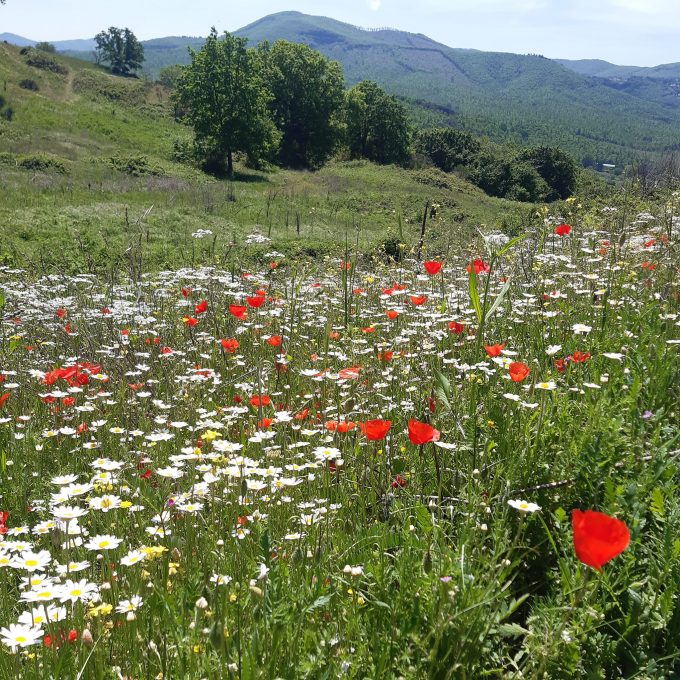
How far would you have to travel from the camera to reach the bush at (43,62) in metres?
61.4

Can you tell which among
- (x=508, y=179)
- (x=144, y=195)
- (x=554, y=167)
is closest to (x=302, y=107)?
(x=508, y=179)

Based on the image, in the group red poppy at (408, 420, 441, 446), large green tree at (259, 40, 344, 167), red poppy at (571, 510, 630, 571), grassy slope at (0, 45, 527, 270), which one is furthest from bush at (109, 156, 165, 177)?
red poppy at (571, 510, 630, 571)

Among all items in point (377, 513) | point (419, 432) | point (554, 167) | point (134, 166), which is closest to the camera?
point (419, 432)

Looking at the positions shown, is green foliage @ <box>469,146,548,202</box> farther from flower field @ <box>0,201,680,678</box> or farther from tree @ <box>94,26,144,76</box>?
tree @ <box>94,26,144,76</box>

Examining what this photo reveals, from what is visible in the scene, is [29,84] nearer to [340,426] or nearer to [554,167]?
[554,167]

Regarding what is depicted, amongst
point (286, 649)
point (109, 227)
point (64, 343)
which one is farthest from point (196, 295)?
point (109, 227)

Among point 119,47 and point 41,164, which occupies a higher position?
point 119,47

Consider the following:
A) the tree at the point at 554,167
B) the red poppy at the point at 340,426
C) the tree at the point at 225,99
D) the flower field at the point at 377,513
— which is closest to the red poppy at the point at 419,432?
the flower field at the point at 377,513

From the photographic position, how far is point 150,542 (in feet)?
7.73

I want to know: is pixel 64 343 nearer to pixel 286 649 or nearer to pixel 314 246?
pixel 286 649

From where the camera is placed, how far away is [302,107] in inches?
2213

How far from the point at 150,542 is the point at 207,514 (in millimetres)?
311

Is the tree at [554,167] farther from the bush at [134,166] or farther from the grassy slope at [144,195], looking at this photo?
the bush at [134,166]

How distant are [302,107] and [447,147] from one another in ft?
61.5
